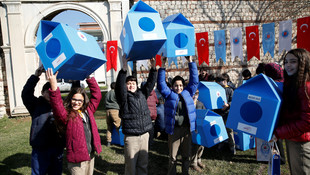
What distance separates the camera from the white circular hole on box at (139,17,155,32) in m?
2.02

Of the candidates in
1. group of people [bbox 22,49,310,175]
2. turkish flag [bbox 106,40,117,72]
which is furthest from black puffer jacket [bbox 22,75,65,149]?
turkish flag [bbox 106,40,117,72]

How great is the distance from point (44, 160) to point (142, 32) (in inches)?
72.3

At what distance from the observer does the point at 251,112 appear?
1694mm

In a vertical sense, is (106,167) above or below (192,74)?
below

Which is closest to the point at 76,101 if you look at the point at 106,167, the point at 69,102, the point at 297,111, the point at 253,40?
the point at 69,102

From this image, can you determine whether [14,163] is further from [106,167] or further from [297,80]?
[297,80]

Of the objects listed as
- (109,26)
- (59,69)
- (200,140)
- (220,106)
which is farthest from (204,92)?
(109,26)

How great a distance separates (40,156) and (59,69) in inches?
44.6

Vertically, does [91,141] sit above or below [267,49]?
below

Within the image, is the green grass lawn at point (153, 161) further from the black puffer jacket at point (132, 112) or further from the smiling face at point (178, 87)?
the smiling face at point (178, 87)

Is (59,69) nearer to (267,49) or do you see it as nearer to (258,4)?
(267,49)

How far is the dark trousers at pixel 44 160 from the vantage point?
2.24 m

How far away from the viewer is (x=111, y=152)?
13.9 ft

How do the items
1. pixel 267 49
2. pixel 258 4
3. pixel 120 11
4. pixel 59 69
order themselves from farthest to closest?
pixel 258 4 < pixel 120 11 < pixel 267 49 < pixel 59 69
